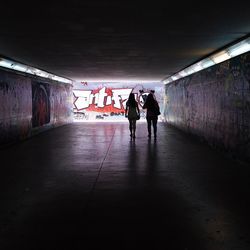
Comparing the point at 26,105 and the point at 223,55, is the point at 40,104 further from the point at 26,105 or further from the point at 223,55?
the point at 223,55

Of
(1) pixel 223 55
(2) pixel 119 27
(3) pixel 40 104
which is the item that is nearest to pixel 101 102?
(3) pixel 40 104

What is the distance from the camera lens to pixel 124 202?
18.5ft

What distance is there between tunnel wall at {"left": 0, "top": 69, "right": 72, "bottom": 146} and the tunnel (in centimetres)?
8

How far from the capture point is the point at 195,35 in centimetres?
818

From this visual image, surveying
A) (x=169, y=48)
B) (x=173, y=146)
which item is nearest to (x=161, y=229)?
(x=169, y=48)

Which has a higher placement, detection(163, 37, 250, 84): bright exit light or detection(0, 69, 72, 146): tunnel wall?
detection(163, 37, 250, 84): bright exit light

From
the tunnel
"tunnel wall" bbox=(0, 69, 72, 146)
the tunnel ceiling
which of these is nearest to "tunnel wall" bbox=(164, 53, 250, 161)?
the tunnel

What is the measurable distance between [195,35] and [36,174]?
184 inches

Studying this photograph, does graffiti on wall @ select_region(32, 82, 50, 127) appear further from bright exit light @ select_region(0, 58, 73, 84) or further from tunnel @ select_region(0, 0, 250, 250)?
tunnel @ select_region(0, 0, 250, 250)

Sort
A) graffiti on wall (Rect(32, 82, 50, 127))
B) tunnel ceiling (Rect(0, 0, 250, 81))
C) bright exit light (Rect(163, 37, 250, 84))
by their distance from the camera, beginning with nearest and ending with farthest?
tunnel ceiling (Rect(0, 0, 250, 81)) < bright exit light (Rect(163, 37, 250, 84)) < graffiti on wall (Rect(32, 82, 50, 127))

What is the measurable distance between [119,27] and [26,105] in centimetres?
869

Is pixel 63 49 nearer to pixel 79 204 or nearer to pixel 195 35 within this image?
pixel 195 35

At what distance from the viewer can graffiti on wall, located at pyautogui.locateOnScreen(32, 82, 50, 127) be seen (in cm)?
1650

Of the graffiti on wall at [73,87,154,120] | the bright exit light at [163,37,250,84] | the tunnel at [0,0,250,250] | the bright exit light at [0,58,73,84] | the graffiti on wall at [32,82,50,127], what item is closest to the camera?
the tunnel at [0,0,250,250]
